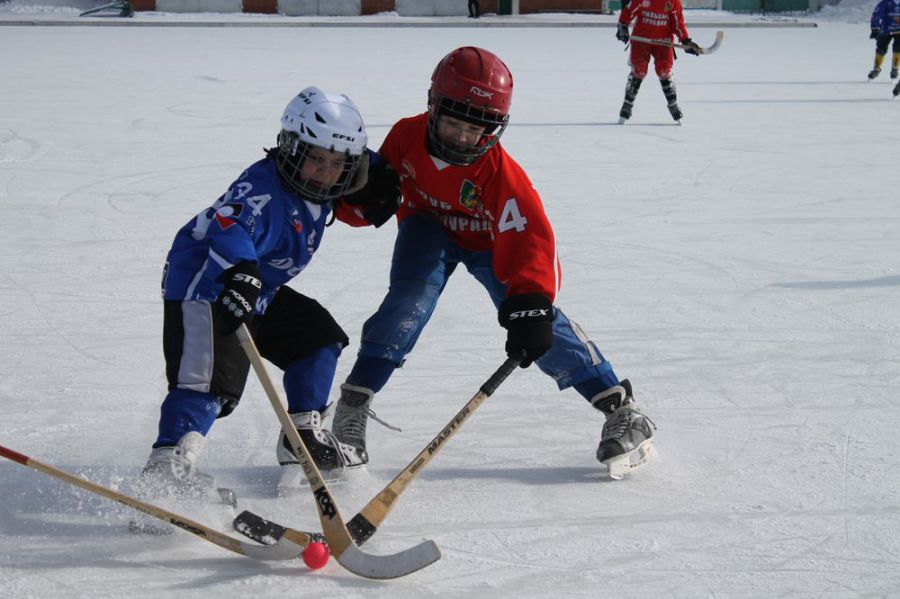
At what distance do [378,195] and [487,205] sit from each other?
298 millimetres

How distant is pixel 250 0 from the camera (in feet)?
93.6

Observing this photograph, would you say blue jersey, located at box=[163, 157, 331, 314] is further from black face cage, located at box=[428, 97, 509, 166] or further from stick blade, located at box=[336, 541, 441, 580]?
stick blade, located at box=[336, 541, 441, 580]

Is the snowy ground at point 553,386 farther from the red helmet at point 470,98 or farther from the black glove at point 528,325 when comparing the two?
the red helmet at point 470,98

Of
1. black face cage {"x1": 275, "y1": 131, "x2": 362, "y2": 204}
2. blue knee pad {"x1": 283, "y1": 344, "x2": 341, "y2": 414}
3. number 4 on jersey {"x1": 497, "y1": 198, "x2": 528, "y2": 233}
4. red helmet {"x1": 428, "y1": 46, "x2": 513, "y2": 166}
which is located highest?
red helmet {"x1": 428, "y1": 46, "x2": 513, "y2": 166}

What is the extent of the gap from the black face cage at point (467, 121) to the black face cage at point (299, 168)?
21 centimetres

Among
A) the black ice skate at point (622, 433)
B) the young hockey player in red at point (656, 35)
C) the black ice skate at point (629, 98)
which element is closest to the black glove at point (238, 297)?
the black ice skate at point (622, 433)

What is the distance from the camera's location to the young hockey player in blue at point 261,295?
2.54 meters

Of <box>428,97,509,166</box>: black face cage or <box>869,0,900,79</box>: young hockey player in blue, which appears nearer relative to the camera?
<box>428,97,509,166</box>: black face cage

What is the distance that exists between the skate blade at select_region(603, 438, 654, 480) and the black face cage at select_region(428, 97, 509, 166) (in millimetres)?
847

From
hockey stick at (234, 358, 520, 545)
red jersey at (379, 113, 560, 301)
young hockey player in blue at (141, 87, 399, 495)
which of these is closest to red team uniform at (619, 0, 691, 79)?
red jersey at (379, 113, 560, 301)

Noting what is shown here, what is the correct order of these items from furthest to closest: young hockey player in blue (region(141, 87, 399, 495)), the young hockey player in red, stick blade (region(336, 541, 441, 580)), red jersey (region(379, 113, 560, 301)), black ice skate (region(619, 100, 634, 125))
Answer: the young hockey player in red → black ice skate (region(619, 100, 634, 125)) → red jersey (region(379, 113, 560, 301)) → young hockey player in blue (region(141, 87, 399, 495)) → stick blade (region(336, 541, 441, 580))

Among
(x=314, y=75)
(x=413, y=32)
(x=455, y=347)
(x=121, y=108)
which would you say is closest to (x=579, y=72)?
(x=314, y=75)

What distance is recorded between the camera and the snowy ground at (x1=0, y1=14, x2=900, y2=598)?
2.36m

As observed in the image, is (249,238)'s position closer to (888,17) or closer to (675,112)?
(675,112)
